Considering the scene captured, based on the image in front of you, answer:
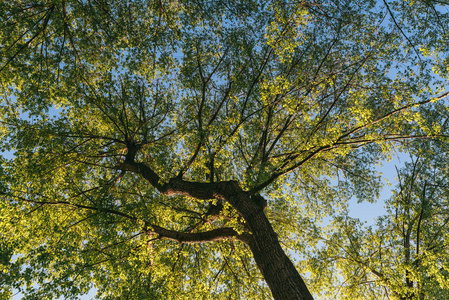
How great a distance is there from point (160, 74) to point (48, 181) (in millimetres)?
6087

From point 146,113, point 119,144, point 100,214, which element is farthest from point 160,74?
point 100,214

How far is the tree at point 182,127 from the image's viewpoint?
8648mm

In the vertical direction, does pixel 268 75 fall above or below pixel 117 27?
below

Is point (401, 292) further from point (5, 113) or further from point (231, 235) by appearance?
point (5, 113)

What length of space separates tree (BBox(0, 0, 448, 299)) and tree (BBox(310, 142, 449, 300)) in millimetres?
1497

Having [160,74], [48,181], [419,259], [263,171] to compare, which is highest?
[160,74]

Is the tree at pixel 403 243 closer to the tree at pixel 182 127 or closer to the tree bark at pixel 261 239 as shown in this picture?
the tree at pixel 182 127

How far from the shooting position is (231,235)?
29.0ft

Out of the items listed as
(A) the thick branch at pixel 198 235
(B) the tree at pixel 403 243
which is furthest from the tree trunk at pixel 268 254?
(B) the tree at pixel 403 243

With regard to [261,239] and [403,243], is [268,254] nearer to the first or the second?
[261,239]

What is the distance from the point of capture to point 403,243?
12656 millimetres

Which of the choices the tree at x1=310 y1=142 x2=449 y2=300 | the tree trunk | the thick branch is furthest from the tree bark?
the tree at x1=310 y1=142 x2=449 y2=300

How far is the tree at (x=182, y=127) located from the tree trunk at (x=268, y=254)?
0.06 m

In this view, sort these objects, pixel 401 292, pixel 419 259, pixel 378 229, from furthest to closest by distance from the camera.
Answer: pixel 378 229
pixel 419 259
pixel 401 292
